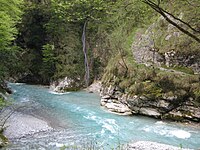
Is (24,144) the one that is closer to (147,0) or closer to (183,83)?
(147,0)

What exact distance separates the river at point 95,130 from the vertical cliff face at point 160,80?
2.77ft

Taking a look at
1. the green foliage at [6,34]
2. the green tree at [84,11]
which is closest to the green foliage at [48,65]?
the green tree at [84,11]

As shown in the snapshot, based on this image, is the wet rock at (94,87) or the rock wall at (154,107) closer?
the rock wall at (154,107)

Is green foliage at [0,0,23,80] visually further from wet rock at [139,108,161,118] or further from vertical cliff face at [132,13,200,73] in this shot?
vertical cliff face at [132,13,200,73]

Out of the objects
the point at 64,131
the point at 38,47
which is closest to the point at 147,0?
the point at 64,131

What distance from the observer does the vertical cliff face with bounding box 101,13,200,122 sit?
14.6 meters

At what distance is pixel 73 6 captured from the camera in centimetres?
2820

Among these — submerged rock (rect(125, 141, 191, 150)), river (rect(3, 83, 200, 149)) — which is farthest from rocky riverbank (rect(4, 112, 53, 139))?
submerged rock (rect(125, 141, 191, 150))

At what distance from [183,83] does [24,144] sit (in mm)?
8837

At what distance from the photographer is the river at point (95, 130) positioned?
36.7ft

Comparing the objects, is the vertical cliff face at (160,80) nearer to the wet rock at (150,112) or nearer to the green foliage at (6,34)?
the wet rock at (150,112)

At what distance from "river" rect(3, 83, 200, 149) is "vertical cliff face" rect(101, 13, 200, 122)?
845 mm

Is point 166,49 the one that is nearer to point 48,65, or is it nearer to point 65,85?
point 65,85

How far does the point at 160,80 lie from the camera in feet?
51.0
